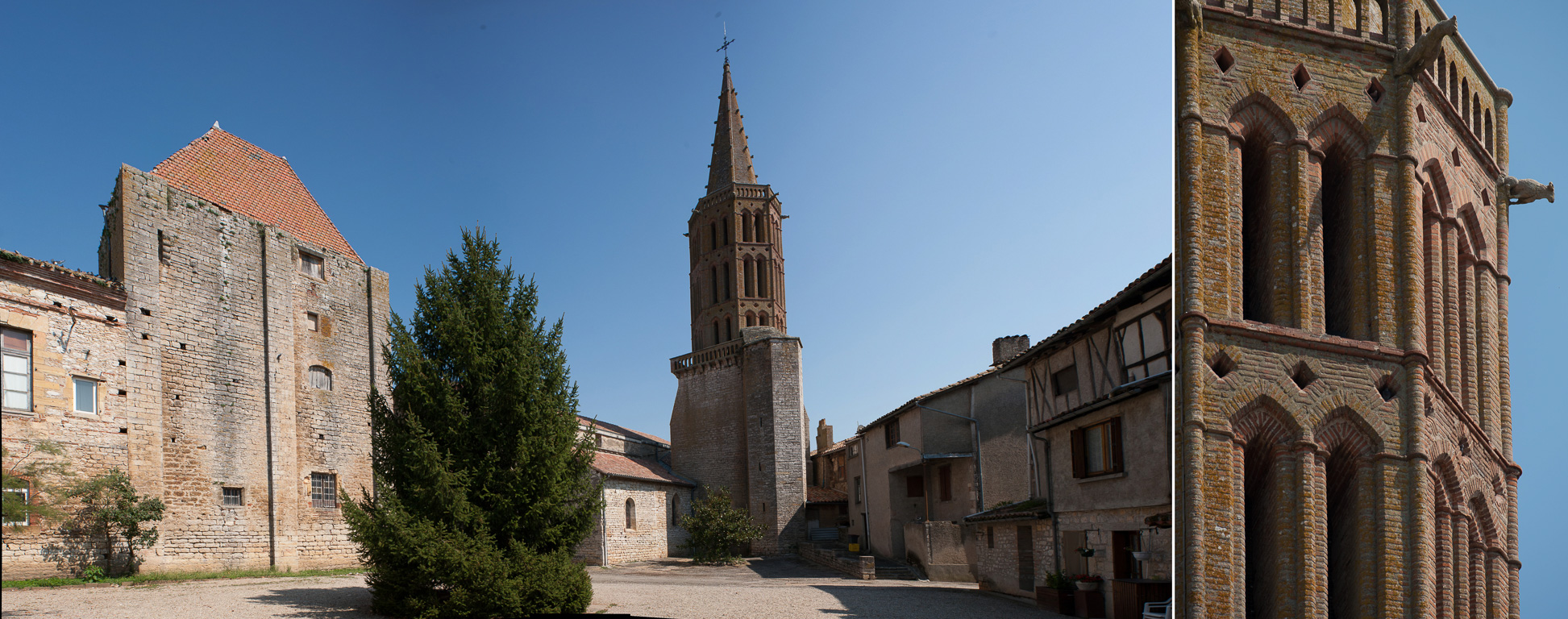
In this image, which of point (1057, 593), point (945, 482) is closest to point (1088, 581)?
point (1057, 593)

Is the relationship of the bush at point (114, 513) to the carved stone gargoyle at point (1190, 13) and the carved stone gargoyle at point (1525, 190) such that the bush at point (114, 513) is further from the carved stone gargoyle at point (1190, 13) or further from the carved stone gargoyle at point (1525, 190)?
the carved stone gargoyle at point (1525, 190)

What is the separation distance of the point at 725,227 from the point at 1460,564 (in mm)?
45124

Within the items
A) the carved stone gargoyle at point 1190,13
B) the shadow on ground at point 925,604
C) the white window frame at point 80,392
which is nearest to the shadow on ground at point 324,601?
the white window frame at point 80,392

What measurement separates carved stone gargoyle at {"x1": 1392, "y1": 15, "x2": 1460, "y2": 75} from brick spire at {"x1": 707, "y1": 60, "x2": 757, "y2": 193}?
4490cm

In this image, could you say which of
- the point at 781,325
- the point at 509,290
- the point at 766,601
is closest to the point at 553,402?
the point at 509,290

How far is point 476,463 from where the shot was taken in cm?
1138

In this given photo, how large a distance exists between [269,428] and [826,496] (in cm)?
2743

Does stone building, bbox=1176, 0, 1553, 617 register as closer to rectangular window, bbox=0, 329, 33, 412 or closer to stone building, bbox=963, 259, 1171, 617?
stone building, bbox=963, 259, 1171, 617

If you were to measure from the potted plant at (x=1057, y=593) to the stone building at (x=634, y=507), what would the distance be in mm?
18789

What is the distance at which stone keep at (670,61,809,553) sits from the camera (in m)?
40.1

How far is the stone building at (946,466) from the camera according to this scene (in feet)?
69.3

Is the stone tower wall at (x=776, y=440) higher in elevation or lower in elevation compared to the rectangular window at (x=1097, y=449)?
lower

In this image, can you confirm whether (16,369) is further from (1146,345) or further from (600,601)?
(1146,345)

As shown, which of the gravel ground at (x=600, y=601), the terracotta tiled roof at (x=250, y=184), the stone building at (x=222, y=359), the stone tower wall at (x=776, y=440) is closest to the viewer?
the gravel ground at (x=600, y=601)
